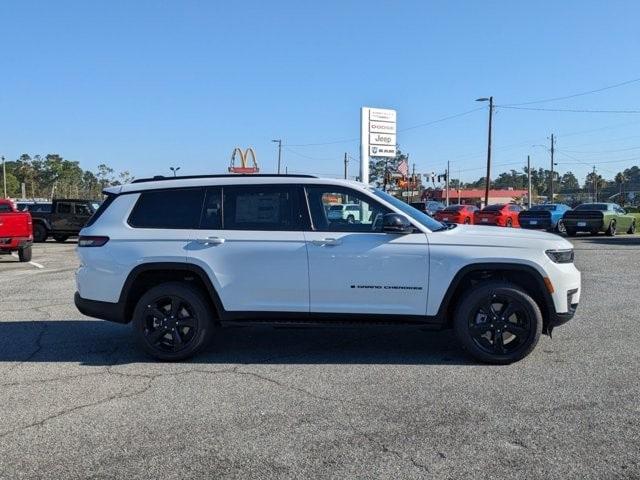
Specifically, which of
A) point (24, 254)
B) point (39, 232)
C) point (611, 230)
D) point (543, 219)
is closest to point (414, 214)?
point (24, 254)

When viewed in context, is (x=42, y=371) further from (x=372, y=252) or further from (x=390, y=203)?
(x=390, y=203)

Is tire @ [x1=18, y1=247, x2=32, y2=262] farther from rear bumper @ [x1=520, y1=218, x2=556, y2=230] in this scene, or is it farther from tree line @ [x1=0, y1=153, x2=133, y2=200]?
tree line @ [x1=0, y1=153, x2=133, y2=200]

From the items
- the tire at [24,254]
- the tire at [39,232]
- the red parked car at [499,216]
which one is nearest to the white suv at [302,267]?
the tire at [24,254]

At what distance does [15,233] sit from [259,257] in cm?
1241

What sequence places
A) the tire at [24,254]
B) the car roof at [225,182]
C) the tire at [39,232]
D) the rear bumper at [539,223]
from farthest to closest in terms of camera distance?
the rear bumper at [539,223]
the tire at [39,232]
the tire at [24,254]
the car roof at [225,182]

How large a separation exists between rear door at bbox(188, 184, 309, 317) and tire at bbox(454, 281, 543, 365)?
153 centimetres

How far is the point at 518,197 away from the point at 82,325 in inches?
4736

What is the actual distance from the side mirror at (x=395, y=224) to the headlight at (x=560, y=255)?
1357 millimetres

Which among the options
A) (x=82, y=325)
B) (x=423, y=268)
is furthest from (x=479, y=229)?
(x=82, y=325)

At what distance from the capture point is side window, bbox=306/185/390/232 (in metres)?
5.78

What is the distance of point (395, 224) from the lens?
18.3ft

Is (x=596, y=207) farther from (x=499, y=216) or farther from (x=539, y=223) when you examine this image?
(x=499, y=216)

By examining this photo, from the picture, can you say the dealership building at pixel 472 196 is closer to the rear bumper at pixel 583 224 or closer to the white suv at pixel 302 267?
the rear bumper at pixel 583 224

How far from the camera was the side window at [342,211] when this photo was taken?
5.78 metres
